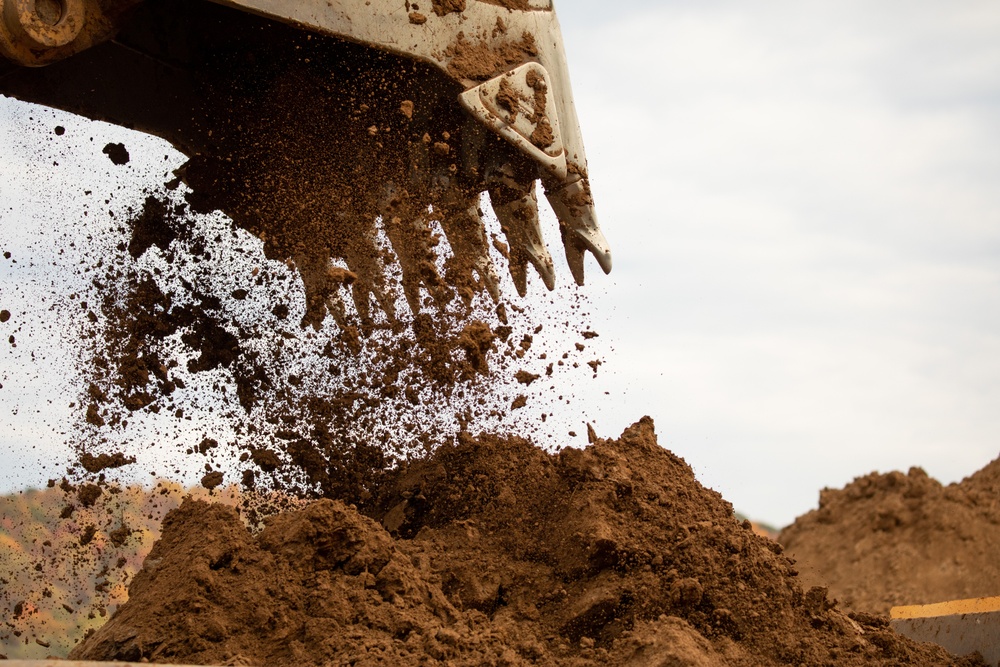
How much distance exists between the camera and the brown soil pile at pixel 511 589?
2004 mm

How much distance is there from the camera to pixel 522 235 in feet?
9.37

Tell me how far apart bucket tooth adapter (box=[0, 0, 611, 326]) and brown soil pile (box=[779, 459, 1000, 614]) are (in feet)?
13.5

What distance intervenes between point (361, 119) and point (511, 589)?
50.8 inches

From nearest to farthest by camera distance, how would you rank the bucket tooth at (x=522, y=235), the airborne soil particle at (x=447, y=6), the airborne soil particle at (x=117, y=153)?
the airborne soil particle at (x=447, y=6) → the bucket tooth at (x=522, y=235) → the airborne soil particle at (x=117, y=153)

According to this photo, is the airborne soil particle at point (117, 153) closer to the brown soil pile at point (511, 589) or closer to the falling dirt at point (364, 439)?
the falling dirt at point (364, 439)

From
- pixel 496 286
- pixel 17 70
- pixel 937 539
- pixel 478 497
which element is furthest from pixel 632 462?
pixel 937 539

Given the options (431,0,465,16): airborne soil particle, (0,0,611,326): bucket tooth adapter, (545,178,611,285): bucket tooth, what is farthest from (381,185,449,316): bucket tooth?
(431,0,465,16): airborne soil particle

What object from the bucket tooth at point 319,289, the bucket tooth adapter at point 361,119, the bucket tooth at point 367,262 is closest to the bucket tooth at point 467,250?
→ the bucket tooth adapter at point 361,119

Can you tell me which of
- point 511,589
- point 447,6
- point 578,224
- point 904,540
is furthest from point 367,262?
point 904,540

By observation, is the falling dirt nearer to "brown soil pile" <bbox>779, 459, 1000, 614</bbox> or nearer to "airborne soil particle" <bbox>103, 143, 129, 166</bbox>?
"airborne soil particle" <bbox>103, 143, 129, 166</bbox>

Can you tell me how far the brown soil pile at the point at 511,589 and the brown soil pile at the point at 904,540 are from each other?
3.94 m

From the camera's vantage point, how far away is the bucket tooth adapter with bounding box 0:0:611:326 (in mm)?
2574

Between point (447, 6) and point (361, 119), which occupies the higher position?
point (447, 6)

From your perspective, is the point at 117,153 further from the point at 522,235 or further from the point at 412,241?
the point at 522,235
